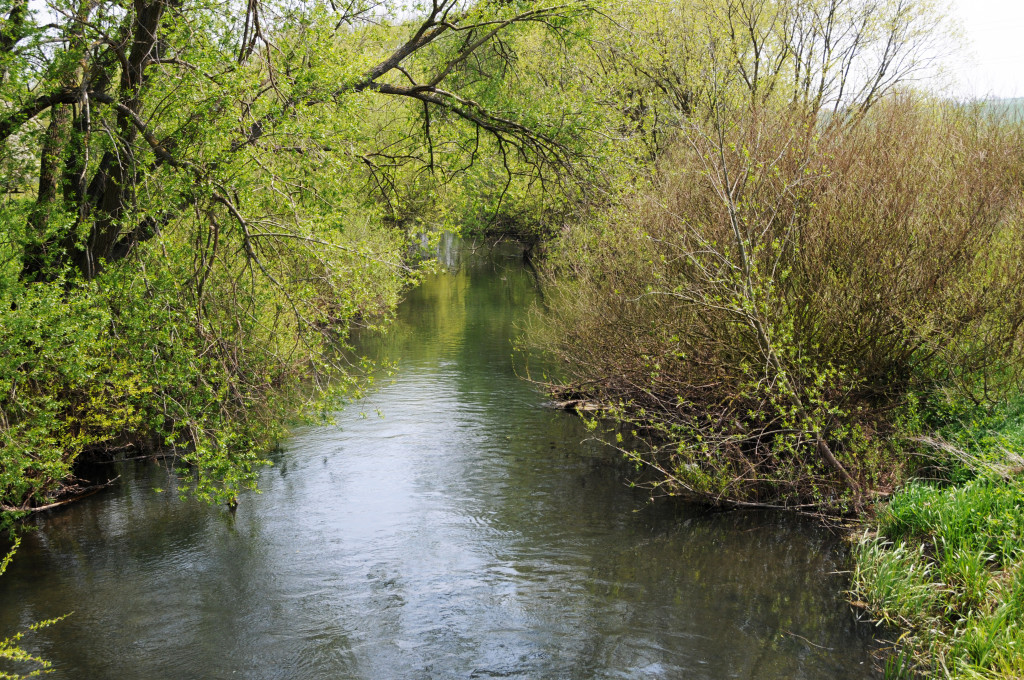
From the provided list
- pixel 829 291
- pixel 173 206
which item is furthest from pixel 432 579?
pixel 829 291

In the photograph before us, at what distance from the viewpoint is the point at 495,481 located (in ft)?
44.7

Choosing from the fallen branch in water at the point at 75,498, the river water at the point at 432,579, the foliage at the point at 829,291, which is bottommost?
the river water at the point at 432,579

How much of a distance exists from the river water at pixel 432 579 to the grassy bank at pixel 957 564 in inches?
19.5

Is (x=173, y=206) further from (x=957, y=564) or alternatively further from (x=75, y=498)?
(x=957, y=564)

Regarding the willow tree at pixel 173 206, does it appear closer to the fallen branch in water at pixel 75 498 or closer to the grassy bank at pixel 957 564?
the fallen branch in water at pixel 75 498

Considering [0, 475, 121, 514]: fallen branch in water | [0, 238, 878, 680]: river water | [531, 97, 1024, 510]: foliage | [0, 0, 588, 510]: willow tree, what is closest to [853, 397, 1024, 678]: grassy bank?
[0, 238, 878, 680]: river water

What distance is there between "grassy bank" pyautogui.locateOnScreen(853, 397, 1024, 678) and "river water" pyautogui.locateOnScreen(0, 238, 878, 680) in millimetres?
495

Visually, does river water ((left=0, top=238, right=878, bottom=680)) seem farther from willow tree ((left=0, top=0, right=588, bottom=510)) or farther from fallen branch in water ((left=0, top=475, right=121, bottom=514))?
willow tree ((left=0, top=0, right=588, bottom=510))

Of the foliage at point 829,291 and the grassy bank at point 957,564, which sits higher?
the foliage at point 829,291

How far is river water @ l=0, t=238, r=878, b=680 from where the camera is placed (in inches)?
323

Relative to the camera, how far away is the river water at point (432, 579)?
8203 mm

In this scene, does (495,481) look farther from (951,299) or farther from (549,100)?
(951,299)

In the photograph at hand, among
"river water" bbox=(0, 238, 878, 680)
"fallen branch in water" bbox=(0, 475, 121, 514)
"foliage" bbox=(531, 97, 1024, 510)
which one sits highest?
"foliage" bbox=(531, 97, 1024, 510)

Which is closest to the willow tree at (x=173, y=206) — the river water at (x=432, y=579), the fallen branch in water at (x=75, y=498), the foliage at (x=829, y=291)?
the fallen branch in water at (x=75, y=498)
